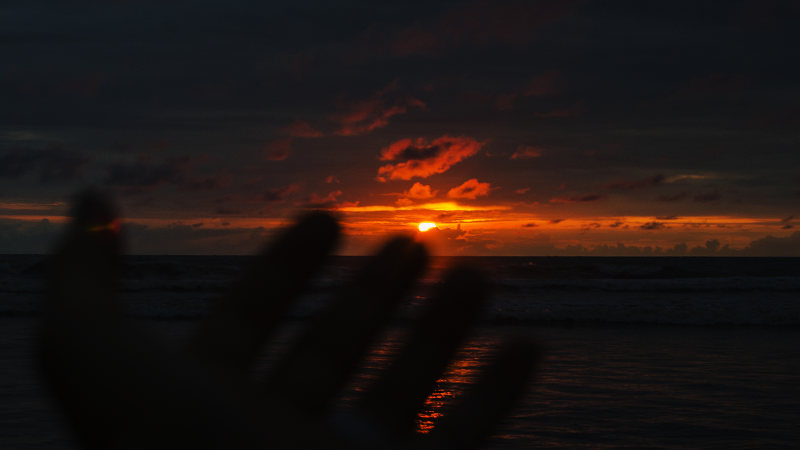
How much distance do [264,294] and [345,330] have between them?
0.14 m

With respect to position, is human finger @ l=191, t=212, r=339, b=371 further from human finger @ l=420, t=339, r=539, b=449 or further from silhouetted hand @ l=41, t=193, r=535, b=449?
human finger @ l=420, t=339, r=539, b=449

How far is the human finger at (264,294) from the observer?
2.78ft

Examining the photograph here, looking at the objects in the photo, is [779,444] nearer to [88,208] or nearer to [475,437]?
[475,437]

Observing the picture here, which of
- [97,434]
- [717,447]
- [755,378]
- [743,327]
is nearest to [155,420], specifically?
[97,434]

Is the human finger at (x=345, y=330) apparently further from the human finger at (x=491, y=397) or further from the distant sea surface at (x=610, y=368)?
the human finger at (x=491, y=397)

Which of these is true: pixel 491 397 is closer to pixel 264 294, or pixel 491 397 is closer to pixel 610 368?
pixel 264 294

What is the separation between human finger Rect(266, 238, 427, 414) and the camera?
3.00 feet

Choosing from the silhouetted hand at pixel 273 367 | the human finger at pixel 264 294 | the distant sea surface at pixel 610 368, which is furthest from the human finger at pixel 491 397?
the human finger at pixel 264 294

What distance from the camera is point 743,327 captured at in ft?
45.8

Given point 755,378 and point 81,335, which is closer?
point 81,335

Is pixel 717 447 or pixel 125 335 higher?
pixel 125 335

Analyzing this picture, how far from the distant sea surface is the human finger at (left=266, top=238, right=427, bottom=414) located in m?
0.05

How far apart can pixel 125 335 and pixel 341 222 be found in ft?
1.37

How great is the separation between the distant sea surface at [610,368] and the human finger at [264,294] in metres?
0.05
